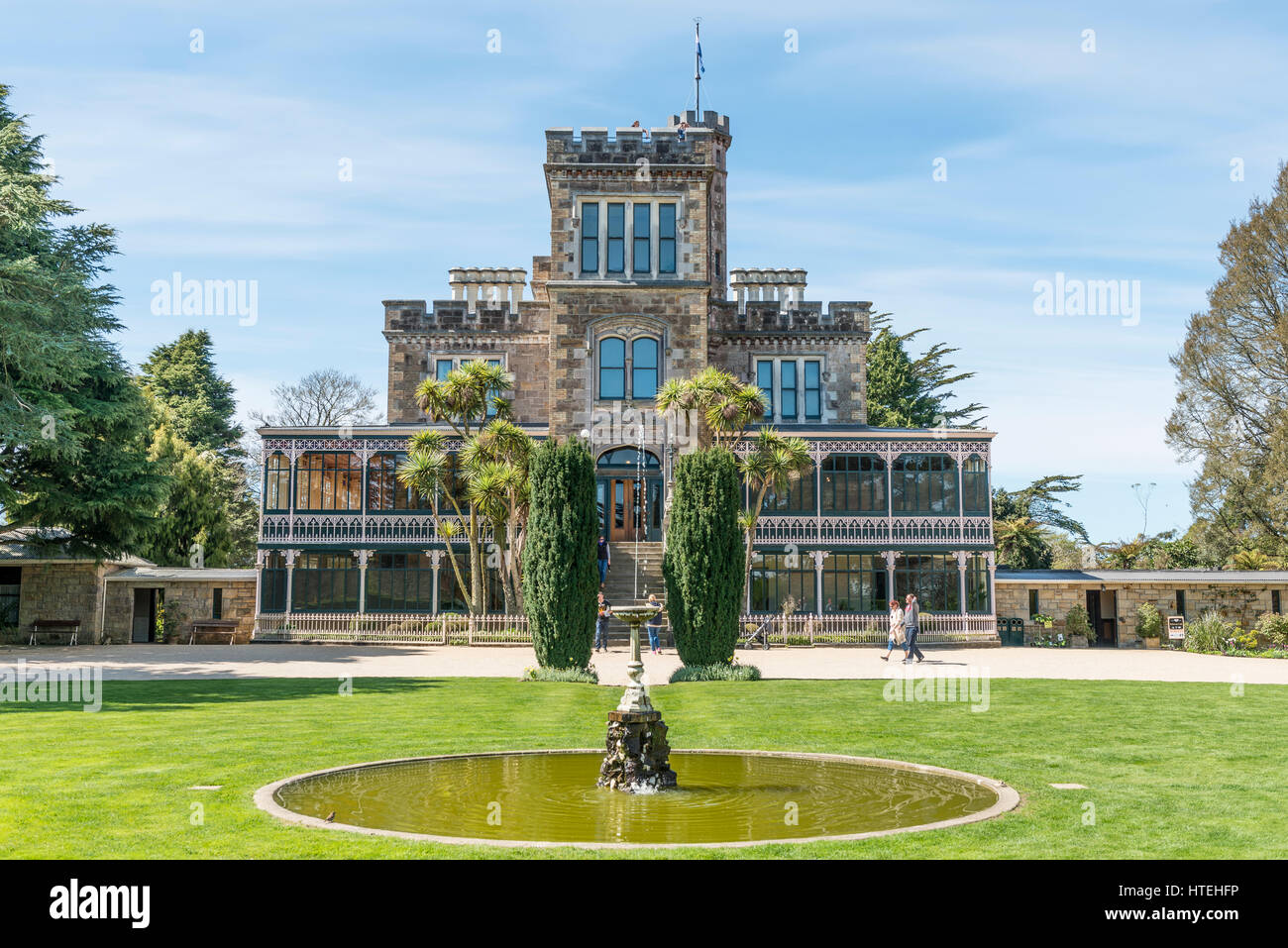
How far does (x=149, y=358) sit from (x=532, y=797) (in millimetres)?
53799

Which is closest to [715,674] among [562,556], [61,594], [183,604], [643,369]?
[562,556]

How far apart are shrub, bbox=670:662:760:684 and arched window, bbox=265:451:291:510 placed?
59.4ft

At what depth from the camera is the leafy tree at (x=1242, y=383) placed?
4506cm

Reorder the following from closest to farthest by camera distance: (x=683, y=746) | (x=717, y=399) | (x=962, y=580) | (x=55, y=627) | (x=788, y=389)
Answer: (x=683, y=746)
(x=717, y=399)
(x=55, y=627)
(x=962, y=580)
(x=788, y=389)

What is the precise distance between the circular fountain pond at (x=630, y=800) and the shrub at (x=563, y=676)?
8.88m

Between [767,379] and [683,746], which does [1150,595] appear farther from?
[683,746]

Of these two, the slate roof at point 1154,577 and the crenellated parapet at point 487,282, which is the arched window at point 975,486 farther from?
the crenellated parapet at point 487,282

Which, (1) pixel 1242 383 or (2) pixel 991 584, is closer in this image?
(2) pixel 991 584

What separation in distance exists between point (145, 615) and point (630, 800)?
1223 inches

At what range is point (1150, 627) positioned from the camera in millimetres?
35156

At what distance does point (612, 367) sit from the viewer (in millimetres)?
35406

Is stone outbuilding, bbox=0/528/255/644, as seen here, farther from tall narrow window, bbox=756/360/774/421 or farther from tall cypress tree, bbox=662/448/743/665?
tall narrow window, bbox=756/360/774/421

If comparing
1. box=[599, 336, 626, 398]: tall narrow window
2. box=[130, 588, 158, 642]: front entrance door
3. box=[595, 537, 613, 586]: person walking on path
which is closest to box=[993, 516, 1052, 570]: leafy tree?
box=[599, 336, 626, 398]: tall narrow window
